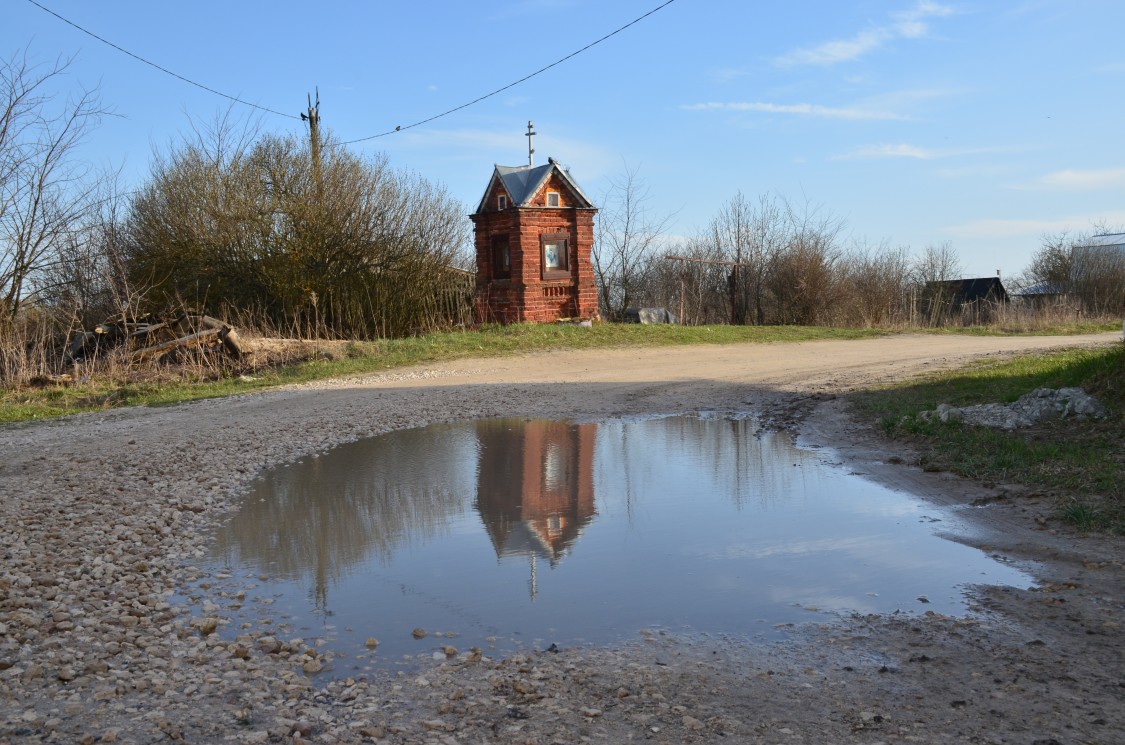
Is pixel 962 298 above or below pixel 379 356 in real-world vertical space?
above

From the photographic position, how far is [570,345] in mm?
22328

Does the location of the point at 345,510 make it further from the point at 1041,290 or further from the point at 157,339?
the point at 1041,290

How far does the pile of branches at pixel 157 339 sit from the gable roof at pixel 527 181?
9872 millimetres

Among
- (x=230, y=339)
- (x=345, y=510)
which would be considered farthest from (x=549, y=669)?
(x=230, y=339)

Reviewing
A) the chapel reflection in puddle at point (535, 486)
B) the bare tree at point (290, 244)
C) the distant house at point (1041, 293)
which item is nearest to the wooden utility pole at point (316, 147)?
the bare tree at point (290, 244)

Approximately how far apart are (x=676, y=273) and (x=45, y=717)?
105 ft

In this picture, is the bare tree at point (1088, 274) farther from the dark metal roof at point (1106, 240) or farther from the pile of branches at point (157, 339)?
the pile of branches at point (157, 339)

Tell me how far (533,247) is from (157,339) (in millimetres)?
10838

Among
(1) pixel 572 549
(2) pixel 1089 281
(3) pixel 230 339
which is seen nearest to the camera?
(1) pixel 572 549

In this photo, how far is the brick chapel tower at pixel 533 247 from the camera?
87.6 feet

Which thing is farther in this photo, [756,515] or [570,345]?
[570,345]

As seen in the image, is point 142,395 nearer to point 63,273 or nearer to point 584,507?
point 63,273

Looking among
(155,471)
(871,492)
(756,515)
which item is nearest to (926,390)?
(871,492)

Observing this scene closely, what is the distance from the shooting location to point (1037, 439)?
9000mm
